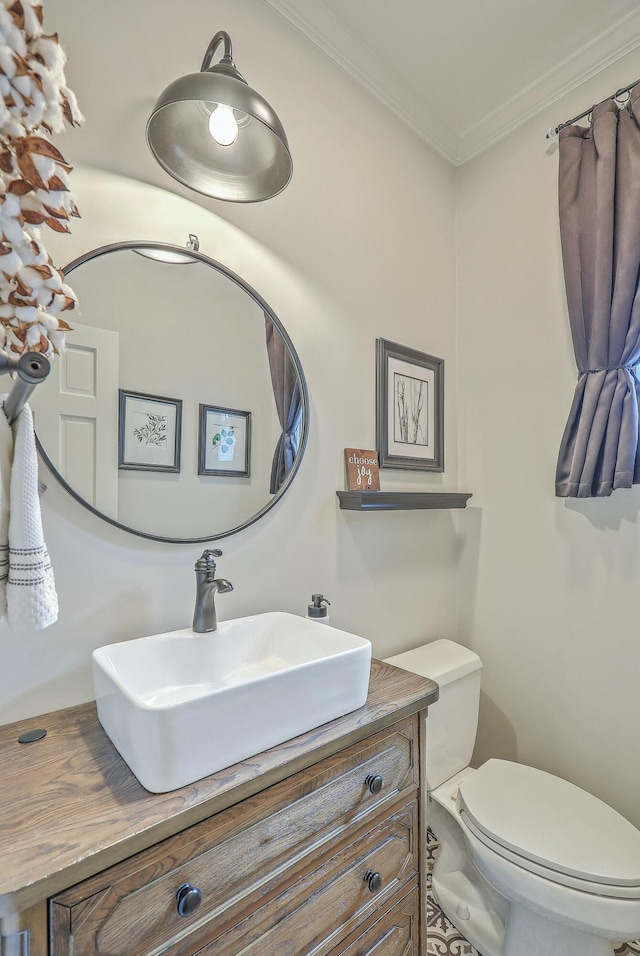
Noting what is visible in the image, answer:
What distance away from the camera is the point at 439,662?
1.57 m

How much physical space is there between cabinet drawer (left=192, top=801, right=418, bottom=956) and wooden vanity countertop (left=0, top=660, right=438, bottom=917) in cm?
21

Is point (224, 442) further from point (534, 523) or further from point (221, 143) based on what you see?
point (534, 523)

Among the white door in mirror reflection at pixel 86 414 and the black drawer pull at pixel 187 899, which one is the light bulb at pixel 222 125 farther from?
the black drawer pull at pixel 187 899

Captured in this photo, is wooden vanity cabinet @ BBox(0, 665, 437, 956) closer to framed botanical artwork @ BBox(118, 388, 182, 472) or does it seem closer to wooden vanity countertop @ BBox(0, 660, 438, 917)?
wooden vanity countertop @ BBox(0, 660, 438, 917)

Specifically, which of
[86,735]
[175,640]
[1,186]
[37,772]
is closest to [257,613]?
[175,640]

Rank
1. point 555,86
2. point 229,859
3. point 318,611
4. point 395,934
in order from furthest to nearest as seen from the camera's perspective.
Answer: point 555,86 < point 318,611 < point 395,934 < point 229,859

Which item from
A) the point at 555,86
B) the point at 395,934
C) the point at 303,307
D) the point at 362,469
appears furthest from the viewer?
the point at 555,86

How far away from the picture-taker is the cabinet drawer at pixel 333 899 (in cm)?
77

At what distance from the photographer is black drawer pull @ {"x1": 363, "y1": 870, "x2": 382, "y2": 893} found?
0.94m

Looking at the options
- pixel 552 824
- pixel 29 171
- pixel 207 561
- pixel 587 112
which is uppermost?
pixel 587 112

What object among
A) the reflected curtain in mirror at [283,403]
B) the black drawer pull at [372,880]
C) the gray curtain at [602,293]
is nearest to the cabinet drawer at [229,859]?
the black drawer pull at [372,880]

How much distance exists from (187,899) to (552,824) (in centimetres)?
101

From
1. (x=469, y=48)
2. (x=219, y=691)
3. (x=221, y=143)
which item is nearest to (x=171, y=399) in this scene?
(x=221, y=143)

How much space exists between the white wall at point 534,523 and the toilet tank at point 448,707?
10.1 inches
